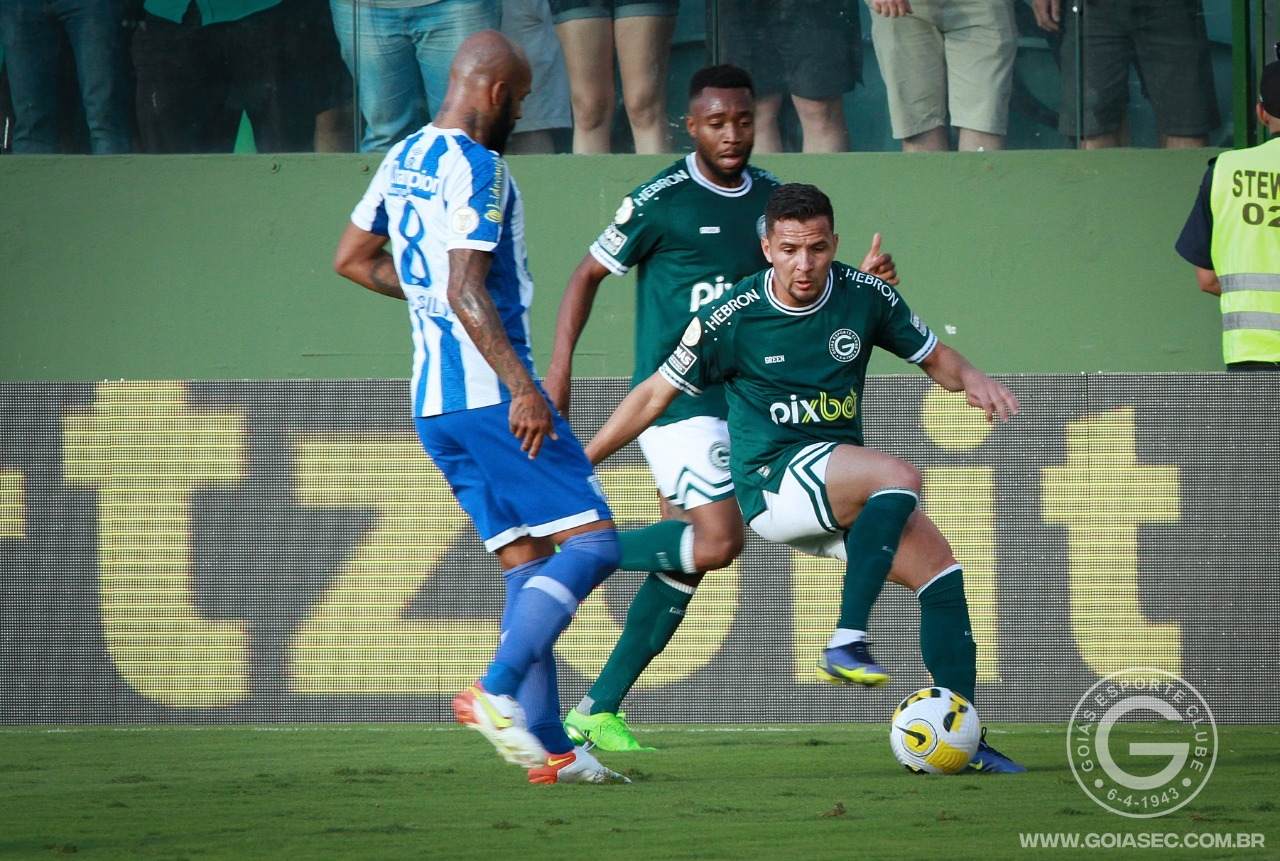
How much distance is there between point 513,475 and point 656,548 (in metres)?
1.29

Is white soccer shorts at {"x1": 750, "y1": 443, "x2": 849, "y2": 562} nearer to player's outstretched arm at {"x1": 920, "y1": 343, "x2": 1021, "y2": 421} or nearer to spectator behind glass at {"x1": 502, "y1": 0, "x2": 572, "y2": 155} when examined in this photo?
player's outstretched arm at {"x1": 920, "y1": 343, "x2": 1021, "y2": 421}

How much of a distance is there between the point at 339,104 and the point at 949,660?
4.93 metres

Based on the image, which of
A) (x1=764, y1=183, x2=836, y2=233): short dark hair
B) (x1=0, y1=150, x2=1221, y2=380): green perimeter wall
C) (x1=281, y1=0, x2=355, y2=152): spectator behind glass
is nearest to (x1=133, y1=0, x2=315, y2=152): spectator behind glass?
(x1=281, y1=0, x2=355, y2=152): spectator behind glass

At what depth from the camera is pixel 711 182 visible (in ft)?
20.3

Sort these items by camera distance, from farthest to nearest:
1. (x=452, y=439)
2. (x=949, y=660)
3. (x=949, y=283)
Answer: (x=949, y=283)
(x=949, y=660)
(x=452, y=439)

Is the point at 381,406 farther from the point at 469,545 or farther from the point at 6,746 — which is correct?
the point at 6,746

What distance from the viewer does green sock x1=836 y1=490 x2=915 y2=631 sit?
200 inches

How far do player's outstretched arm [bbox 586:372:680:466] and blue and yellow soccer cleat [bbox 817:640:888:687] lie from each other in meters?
1.11

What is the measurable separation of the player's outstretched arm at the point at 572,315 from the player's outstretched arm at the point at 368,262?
2.87 feet

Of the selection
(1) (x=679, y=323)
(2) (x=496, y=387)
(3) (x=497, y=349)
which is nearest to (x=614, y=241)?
(1) (x=679, y=323)

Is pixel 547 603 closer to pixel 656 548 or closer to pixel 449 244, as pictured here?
pixel 449 244

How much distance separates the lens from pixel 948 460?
6.99m

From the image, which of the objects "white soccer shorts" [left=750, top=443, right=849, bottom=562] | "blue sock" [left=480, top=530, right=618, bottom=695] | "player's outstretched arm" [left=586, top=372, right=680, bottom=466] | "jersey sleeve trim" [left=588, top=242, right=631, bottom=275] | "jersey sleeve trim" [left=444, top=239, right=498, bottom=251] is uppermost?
"jersey sleeve trim" [left=588, top=242, right=631, bottom=275]

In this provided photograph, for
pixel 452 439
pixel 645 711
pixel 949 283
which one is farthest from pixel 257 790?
pixel 949 283
